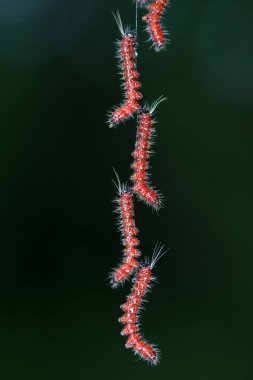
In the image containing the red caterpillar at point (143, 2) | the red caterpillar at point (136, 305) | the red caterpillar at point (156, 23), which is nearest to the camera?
the red caterpillar at point (156, 23)

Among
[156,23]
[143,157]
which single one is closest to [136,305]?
[143,157]

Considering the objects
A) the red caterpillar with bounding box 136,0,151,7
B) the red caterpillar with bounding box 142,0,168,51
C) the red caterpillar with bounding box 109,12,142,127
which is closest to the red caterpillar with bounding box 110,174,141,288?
the red caterpillar with bounding box 109,12,142,127

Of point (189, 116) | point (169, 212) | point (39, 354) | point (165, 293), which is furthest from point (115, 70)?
point (39, 354)

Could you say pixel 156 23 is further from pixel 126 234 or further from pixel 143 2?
pixel 126 234

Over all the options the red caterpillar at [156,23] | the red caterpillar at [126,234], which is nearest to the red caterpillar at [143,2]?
the red caterpillar at [156,23]

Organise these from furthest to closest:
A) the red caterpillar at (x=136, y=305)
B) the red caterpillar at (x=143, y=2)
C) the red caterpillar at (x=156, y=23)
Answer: the red caterpillar at (x=136, y=305) < the red caterpillar at (x=143, y=2) < the red caterpillar at (x=156, y=23)

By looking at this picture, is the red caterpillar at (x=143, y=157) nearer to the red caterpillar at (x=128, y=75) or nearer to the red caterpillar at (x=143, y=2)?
the red caterpillar at (x=128, y=75)
